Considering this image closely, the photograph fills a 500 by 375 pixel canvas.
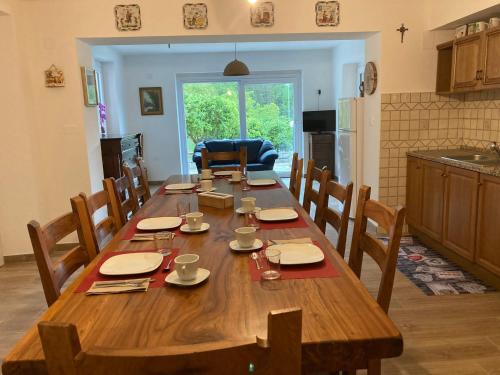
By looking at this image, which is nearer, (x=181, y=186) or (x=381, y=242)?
(x=381, y=242)

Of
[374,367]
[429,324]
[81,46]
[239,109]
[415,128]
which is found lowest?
[429,324]

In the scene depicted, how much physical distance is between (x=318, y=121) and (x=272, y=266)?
22.0 feet

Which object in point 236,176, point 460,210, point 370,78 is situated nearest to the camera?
point 236,176

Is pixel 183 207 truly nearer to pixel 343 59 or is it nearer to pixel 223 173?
pixel 223 173

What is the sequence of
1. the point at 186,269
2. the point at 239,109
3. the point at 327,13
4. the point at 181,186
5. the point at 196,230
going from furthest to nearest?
the point at 239,109 < the point at 327,13 < the point at 181,186 < the point at 196,230 < the point at 186,269

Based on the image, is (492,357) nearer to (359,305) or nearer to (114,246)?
(359,305)

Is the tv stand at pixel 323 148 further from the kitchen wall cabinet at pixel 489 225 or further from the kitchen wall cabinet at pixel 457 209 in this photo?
the kitchen wall cabinet at pixel 489 225

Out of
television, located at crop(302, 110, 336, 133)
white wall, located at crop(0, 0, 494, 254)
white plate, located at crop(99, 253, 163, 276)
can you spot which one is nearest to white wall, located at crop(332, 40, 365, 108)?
television, located at crop(302, 110, 336, 133)

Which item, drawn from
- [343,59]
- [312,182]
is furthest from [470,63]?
[343,59]

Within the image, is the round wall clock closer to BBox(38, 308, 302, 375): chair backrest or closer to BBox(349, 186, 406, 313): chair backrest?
BBox(349, 186, 406, 313): chair backrest

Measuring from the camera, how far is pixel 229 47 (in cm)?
734

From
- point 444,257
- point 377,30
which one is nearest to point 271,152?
point 377,30

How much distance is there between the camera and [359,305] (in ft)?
3.71

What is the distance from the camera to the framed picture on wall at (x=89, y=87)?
152 inches
